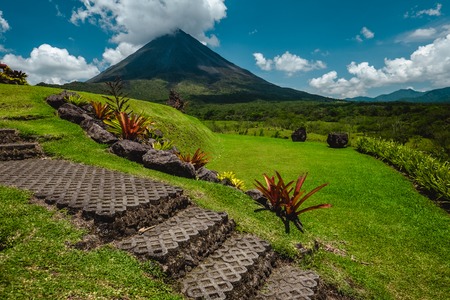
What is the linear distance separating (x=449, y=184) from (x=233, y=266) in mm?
10638

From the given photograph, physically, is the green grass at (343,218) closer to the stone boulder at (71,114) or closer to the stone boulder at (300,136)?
the stone boulder at (71,114)

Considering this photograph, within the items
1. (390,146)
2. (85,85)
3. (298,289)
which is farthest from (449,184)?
(85,85)

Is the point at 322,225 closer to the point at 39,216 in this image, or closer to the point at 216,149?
the point at 39,216

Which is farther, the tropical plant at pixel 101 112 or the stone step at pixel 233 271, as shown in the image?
the tropical plant at pixel 101 112

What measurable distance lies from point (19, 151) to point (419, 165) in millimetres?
15977

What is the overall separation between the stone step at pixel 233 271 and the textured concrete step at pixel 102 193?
4.63 ft

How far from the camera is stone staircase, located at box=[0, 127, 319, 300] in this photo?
441 centimetres

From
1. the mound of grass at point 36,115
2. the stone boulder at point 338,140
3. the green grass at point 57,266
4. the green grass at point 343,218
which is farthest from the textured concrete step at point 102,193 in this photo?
the stone boulder at point 338,140

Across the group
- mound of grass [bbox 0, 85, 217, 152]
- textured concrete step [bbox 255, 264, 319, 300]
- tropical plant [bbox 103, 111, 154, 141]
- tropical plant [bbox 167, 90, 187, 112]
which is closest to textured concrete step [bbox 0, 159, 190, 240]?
textured concrete step [bbox 255, 264, 319, 300]

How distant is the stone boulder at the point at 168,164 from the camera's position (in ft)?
30.7

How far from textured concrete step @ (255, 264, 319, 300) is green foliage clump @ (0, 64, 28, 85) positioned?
17086mm

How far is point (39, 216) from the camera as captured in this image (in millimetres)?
4918

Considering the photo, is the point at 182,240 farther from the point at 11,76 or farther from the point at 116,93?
the point at 11,76

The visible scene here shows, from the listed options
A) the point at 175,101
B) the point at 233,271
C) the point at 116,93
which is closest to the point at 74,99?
the point at 116,93
